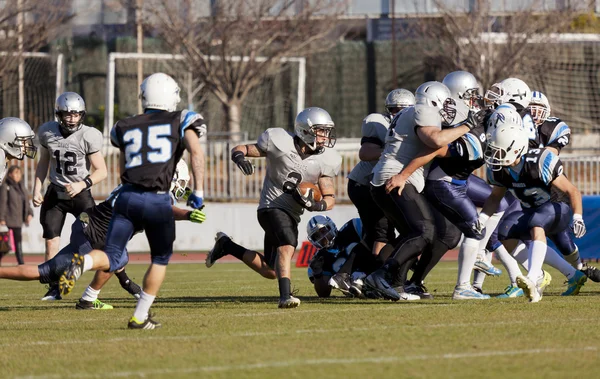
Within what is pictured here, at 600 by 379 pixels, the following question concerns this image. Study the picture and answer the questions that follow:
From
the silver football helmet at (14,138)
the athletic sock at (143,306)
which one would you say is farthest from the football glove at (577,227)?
the silver football helmet at (14,138)

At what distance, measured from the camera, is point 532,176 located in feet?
27.9

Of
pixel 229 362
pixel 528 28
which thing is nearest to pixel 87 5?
pixel 528 28

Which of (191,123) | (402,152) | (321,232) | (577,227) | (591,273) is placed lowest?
(591,273)

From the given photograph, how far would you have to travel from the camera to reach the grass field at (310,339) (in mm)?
5352

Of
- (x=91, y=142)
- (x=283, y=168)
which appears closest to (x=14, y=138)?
(x=91, y=142)

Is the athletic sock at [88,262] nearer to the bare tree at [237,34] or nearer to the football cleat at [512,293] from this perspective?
the football cleat at [512,293]

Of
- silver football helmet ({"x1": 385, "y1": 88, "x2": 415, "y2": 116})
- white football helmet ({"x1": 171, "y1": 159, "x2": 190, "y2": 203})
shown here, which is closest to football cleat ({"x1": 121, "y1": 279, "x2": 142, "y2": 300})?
white football helmet ({"x1": 171, "y1": 159, "x2": 190, "y2": 203})

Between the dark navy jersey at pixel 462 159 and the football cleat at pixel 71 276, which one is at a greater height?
the dark navy jersey at pixel 462 159

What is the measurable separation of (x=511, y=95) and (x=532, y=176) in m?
0.90

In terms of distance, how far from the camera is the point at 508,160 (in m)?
8.28

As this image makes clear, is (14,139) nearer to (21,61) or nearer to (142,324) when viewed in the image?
(142,324)

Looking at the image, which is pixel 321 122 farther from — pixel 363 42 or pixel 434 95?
pixel 363 42

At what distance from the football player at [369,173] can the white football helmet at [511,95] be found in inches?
30.9

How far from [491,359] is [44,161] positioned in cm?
569
